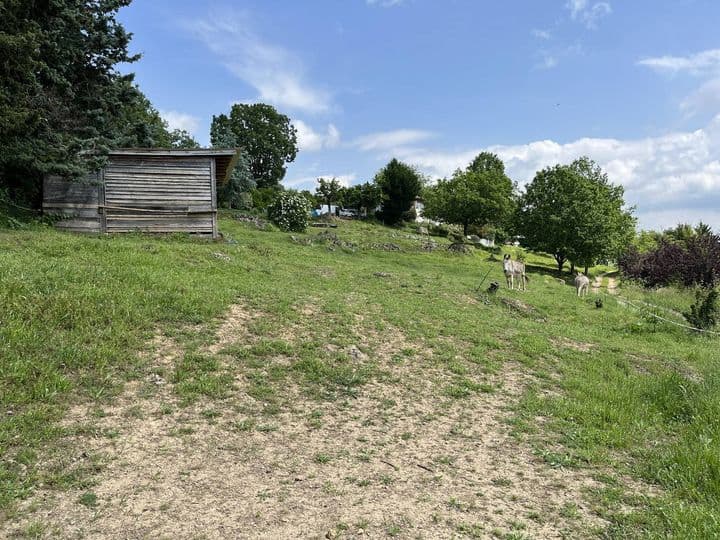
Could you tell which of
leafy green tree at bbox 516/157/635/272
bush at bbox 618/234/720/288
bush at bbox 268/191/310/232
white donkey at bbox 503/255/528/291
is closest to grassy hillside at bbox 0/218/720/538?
white donkey at bbox 503/255/528/291

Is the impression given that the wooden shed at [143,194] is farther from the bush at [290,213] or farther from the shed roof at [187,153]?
the bush at [290,213]

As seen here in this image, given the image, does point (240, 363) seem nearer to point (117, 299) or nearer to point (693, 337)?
point (117, 299)

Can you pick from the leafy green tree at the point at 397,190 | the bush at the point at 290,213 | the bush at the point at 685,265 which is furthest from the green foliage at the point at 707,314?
the leafy green tree at the point at 397,190

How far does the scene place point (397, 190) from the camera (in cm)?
5522

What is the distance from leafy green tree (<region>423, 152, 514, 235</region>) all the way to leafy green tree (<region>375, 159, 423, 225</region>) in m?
2.72

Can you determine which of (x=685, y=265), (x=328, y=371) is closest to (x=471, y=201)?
(x=685, y=265)

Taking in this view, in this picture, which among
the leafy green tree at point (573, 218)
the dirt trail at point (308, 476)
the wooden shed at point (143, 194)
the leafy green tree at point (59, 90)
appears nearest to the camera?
the dirt trail at point (308, 476)

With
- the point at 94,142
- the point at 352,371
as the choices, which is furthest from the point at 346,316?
the point at 94,142

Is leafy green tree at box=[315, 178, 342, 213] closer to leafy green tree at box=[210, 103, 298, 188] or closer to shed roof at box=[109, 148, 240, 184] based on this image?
leafy green tree at box=[210, 103, 298, 188]

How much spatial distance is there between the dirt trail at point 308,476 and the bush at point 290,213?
2594 cm

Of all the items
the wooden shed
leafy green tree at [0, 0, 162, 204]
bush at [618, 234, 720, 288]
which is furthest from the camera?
bush at [618, 234, 720, 288]

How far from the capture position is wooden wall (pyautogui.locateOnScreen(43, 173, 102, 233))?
54.7ft

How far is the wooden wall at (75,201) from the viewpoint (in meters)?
16.7

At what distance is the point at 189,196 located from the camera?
18406 millimetres
